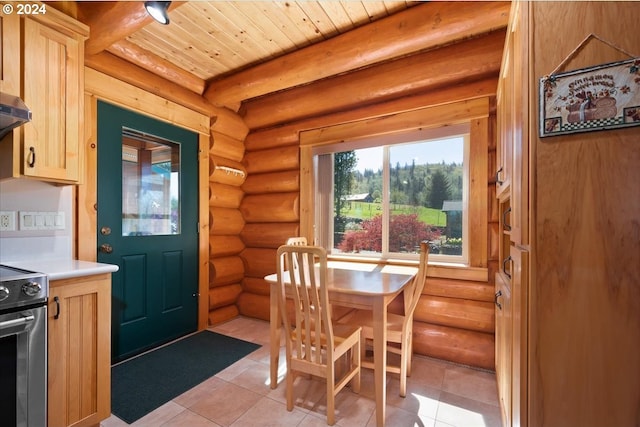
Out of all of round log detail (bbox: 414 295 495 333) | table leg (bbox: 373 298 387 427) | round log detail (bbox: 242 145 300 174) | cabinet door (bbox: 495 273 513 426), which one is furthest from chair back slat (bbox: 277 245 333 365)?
round log detail (bbox: 242 145 300 174)

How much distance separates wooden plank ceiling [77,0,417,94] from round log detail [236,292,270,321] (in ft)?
8.51

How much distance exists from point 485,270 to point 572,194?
5.05 feet

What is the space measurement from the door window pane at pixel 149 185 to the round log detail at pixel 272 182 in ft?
3.00

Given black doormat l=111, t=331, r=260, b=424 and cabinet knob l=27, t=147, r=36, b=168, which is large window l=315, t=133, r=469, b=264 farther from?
cabinet knob l=27, t=147, r=36, b=168

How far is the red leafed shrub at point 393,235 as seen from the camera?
276 centimetres

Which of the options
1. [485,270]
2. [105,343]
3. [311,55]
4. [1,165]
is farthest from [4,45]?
[485,270]

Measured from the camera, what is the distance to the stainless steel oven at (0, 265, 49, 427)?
1.25 metres

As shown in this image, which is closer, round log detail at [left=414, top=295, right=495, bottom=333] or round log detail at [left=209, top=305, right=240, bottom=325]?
round log detail at [left=414, top=295, right=495, bottom=333]

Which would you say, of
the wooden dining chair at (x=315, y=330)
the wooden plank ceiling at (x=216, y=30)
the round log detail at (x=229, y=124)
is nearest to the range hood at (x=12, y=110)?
the wooden plank ceiling at (x=216, y=30)

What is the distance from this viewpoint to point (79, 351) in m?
1.54

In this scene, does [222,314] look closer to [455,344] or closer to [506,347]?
[455,344]

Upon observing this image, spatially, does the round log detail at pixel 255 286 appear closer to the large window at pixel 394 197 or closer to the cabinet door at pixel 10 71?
the large window at pixel 394 197

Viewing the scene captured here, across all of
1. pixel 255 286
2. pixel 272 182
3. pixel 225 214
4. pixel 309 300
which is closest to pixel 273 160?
pixel 272 182

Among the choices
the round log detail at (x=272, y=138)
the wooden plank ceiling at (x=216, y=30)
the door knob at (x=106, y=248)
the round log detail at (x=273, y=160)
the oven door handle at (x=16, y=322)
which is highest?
the wooden plank ceiling at (x=216, y=30)
